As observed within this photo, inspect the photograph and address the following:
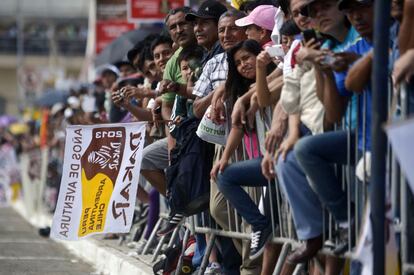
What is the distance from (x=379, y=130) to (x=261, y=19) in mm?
3275

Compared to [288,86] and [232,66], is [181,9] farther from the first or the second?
[288,86]

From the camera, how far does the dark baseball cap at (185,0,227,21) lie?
405 inches

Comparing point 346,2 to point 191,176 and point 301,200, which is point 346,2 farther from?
point 191,176

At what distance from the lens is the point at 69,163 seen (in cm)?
1023

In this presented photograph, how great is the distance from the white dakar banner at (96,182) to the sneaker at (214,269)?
0.71 m

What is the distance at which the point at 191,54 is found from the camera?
10562 mm

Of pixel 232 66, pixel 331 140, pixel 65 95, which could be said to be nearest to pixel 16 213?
pixel 65 95

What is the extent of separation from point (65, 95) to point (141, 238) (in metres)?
15.9

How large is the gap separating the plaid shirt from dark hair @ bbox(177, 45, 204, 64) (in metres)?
0.74

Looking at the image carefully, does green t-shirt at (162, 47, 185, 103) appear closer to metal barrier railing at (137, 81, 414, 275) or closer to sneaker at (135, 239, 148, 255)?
metal barrier railing at (137, 81, 414, 275)

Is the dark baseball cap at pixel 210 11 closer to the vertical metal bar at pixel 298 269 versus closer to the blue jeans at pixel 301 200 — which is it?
the vertical metal bar at pixel 298 269

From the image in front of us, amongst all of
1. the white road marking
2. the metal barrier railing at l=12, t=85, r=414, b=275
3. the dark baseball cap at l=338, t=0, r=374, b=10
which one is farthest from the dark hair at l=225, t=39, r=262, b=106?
the white road marking

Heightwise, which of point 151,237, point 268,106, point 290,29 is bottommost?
point 151,237

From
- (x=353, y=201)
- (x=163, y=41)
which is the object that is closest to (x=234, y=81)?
(x=353, y=201)
